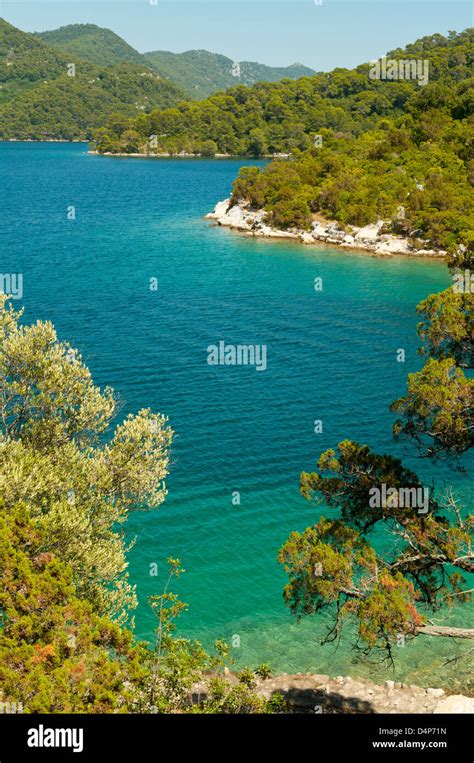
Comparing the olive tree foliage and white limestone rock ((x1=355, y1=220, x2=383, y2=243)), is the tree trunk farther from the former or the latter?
white limestone rock ((x1=355, y1=220, x2=383, y2=243))

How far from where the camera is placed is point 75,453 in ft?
76.3

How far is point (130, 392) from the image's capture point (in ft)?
152

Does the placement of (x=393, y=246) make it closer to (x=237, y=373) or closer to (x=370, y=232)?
(x=370, y=232)

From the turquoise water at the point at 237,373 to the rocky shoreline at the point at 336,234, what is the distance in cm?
412

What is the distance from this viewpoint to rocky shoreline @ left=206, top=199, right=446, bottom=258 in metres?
95.9

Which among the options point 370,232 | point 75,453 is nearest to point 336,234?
point 370,232

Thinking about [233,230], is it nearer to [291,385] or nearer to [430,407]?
[291,385]

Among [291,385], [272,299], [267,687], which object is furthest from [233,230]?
[267,687]

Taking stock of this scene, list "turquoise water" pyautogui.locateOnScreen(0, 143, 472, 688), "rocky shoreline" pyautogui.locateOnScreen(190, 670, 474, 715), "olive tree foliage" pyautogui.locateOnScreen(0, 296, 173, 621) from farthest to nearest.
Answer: "turquoise water" pyautogui.locateOnScreen(0, 143, 472, 688) → "rocky shoreline" pyautogui.locateOnScreen(190, 670, 474, 715) → "olive tree foliage" pyautogui.locateOnScreen(0, 296, 173, 621)

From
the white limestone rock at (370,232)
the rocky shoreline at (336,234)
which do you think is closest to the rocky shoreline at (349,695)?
the rocky shoreline at (336,234)

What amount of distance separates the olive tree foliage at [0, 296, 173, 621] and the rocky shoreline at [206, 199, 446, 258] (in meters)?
77.2

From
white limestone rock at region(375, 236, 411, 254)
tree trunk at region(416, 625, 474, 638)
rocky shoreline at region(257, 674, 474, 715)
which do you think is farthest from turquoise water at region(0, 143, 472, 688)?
tree trunk at region(416, 625, 474, 638)

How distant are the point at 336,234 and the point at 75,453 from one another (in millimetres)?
86751

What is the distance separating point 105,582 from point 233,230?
319 ft
